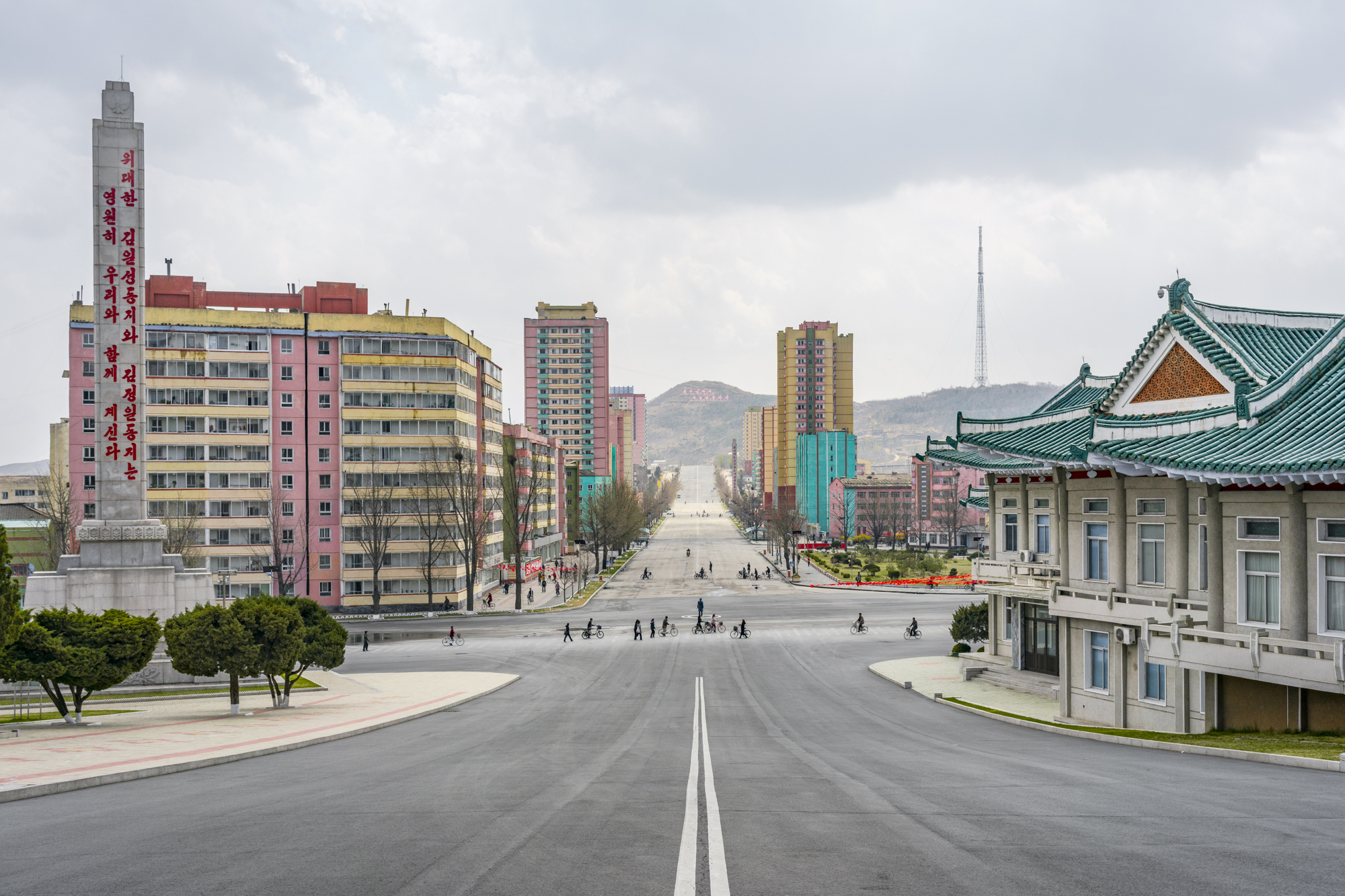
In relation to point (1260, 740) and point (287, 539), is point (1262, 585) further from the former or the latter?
point (287, 539)

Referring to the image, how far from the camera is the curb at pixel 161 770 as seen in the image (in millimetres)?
16344

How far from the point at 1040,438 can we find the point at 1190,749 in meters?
15.1

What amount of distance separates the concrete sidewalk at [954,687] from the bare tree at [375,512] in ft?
134

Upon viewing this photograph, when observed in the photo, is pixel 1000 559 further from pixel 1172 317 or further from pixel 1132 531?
pixel 1172 317

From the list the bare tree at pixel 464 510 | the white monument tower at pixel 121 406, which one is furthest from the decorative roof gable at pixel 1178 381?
the bare tree at pixel 464 510

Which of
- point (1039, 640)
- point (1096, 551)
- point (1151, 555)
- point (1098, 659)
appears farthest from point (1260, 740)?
point (1039, 640)

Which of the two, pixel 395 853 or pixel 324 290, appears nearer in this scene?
pixel 395 853

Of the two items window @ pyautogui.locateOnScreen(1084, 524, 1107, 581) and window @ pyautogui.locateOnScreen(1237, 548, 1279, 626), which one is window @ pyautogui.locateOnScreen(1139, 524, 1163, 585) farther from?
window @ pyautogui.locateOnScreen(1237, 548, 1279, 626)

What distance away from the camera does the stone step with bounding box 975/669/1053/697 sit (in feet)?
111

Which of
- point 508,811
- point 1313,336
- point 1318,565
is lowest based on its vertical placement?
point 508,811

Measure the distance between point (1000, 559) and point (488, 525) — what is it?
164 feet

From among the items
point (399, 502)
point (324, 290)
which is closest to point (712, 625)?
point (399, 502)

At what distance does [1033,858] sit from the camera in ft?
29.9

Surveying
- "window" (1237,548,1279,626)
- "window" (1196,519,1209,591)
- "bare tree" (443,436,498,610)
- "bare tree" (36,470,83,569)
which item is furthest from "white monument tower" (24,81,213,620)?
"window" (1237,548,1279,626)
